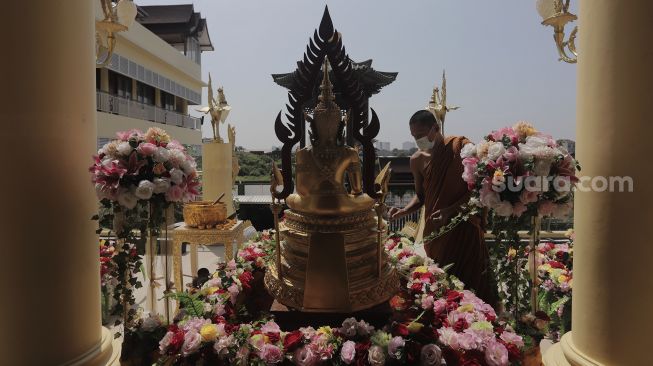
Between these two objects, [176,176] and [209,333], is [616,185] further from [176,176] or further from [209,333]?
[176,176]

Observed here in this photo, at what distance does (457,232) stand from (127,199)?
8.28 ft

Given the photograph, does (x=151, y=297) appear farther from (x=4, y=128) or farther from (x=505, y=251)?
(x=505, y=251)

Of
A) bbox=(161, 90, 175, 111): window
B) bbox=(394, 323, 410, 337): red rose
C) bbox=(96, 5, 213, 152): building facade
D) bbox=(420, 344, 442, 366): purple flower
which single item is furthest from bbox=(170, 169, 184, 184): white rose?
bbox=(161, 90, 175, 111): window

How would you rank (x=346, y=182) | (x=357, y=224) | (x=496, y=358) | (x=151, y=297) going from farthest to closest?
(x=151, y=297)
(x=346, y=182)
(x=357, y=224)
(x=496, y=358)

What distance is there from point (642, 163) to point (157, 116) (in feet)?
66.5

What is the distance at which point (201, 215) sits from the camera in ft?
19.0

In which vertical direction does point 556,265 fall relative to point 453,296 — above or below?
below

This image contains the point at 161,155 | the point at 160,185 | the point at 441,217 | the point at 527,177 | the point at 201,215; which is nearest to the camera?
the point at 527,177

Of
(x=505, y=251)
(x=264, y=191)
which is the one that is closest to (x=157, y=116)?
(x=264, y=191)

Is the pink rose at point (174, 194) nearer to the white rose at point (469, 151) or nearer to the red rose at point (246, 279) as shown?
the red rose at point (246, 279)

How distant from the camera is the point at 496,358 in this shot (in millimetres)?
1977

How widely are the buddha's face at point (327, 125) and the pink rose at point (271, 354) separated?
107 cm

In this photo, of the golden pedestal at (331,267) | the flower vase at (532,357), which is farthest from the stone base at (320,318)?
the flower vase at (532,357)

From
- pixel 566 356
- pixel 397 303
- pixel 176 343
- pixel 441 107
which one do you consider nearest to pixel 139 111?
pixel 441 107
